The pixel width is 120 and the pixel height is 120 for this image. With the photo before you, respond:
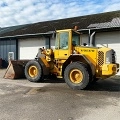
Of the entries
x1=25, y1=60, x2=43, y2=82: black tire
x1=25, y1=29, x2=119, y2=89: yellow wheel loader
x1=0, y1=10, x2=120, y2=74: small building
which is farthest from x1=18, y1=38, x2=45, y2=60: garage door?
x1=25, y1=29, x2=119, y2=89: yellow wheel loader

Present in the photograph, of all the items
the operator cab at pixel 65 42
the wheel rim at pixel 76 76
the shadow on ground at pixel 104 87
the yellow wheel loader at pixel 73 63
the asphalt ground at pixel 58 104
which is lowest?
the asphalt ground at pixel 58 104

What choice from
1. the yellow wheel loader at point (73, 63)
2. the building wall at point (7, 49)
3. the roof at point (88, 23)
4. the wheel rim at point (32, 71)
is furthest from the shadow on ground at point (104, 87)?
the building wall at point (7, 49)

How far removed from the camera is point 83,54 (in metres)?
10.2

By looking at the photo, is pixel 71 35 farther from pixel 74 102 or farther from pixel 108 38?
pixel 108 38

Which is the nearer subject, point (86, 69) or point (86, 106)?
point (86, 106)

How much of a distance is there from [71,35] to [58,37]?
2.37 feet

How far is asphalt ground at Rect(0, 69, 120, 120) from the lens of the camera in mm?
6129

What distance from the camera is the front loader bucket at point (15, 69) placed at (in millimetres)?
13031

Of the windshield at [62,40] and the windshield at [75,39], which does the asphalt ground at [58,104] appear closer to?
the windshield at [62,40]

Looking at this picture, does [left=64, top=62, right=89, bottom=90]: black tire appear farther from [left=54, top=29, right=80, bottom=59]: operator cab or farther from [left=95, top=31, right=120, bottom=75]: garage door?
[left=95, top=31, right=120, bottom=75]: garage door

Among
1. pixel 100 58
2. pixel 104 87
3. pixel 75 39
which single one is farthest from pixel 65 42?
pixel 104 87

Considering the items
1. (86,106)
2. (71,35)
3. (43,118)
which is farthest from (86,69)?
(43,118)

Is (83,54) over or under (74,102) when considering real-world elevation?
over

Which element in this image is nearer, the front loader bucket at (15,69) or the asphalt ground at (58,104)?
the asphalt ground at (58,104)
